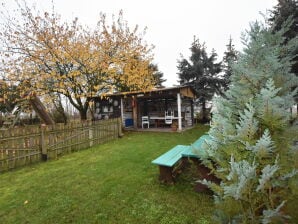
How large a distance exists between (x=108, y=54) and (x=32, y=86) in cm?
433

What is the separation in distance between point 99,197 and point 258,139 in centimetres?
306

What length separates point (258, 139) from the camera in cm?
160

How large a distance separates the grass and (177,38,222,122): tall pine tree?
43.1 ft

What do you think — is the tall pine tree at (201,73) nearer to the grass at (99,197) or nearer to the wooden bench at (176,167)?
the grass at (99,197)

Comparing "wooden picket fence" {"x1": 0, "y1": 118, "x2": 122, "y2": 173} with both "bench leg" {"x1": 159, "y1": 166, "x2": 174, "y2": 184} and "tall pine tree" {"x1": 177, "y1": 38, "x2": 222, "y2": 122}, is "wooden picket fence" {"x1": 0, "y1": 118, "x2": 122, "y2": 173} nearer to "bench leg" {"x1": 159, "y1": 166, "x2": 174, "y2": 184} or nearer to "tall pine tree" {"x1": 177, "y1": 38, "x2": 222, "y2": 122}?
"bench leg" {"x1": 159, "y1": 166, "x2": 174, "y2": 184}

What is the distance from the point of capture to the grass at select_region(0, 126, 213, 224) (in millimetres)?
2898

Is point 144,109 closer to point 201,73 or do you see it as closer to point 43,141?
point 201,73

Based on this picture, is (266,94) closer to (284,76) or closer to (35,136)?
(284,76)

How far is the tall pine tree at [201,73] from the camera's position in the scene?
16734 mm

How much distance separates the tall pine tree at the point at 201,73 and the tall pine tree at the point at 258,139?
15.3 m

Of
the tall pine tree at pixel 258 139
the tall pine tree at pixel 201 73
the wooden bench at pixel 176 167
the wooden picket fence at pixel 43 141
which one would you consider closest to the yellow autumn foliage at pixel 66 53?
the wooden picket fence at pixel 43 141

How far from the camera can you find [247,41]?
179 cm

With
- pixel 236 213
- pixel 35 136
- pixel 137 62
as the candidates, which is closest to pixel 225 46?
pixel 137 62

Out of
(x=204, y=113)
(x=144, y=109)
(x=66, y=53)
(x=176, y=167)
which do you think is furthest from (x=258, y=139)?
(x=204, y=113)
